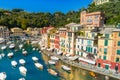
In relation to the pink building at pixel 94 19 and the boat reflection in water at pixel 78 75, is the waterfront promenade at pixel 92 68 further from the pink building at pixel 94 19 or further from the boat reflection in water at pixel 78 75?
the pink building at pixel 94 19

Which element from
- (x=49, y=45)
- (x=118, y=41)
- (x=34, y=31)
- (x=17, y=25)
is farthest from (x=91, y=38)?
(x=17, y=25)

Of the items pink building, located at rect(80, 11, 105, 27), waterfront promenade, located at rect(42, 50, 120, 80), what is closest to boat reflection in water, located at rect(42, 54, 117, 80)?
waterfront promenade, located at rect(42, 50, 120, 80)

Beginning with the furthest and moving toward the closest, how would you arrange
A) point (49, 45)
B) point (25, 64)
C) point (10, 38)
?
point (10, 38), point (49, 45), point (25, 64)

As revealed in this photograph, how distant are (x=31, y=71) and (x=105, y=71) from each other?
69.4 feet

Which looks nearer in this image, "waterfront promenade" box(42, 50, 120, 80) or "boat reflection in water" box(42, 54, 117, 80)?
"waterfront promenade" box(42, 50, 120, 80)

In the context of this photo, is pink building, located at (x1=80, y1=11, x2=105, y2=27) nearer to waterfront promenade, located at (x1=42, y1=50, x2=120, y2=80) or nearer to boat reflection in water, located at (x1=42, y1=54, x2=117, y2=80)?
waterfront promenade, located at (x1=42, y1=50, x2=120, y2=80)

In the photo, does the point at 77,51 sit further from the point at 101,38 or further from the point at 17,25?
the point at 17,25

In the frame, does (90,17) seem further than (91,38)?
Yes

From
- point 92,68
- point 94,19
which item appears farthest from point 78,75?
point 94,19

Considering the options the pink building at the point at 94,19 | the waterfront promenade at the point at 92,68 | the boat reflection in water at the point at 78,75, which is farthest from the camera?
the pink building at the point at 94,19

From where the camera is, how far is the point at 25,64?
220 ft

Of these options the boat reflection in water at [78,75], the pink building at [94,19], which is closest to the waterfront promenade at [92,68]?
the boat reflection in water at [78,75]

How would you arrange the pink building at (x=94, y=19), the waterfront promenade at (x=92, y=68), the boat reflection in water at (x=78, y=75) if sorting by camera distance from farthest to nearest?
1. the pink building at (x=94, y=19)
2. the boat reflection in water at (x=78, y=75)
3. the waterfront promenade at (x=92, y=68)

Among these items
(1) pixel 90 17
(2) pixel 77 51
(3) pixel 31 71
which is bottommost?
(3) pixel 31 71
